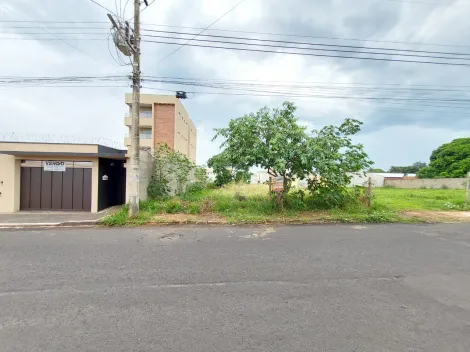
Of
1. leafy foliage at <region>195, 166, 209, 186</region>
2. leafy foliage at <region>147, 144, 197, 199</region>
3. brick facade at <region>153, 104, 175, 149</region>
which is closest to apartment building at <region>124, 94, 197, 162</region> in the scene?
brick facade at <region>153, 104, 175, 149</region>

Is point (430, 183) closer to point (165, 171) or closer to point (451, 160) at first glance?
point (451, 160)

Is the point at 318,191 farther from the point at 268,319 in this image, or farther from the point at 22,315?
the point at 22,315

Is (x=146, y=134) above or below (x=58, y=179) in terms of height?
above

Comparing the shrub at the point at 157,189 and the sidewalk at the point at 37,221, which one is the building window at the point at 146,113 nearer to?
the shrub at the point at 157,189

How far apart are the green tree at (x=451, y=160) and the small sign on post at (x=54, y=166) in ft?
183

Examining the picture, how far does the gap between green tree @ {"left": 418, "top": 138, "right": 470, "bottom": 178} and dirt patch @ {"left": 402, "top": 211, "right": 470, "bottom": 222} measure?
4201 centimetres

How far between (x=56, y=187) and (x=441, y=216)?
16821 millimetres

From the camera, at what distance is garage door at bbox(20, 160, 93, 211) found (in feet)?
35.5

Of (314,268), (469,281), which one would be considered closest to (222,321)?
(314,268)

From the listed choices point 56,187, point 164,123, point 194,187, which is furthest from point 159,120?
point 56,187

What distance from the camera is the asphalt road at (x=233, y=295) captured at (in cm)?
240

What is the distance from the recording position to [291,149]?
920cm

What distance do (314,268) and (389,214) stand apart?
7.19 meters

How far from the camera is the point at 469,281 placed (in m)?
3.85
